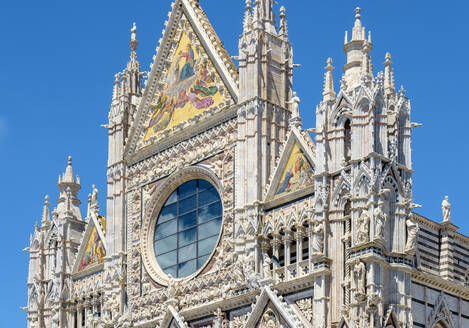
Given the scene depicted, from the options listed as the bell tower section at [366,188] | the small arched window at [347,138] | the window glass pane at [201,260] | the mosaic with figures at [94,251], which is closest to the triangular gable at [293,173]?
the bell tower section at [366,188]

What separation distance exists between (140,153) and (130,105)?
2314mm

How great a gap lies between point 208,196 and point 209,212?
592mm

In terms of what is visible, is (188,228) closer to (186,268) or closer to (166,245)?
(166,245)

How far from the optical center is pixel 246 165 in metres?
36.1

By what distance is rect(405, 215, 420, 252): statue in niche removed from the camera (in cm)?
3122

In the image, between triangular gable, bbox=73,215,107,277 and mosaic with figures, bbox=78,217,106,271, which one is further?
mosaic with figures, bbox=78,217,106,271

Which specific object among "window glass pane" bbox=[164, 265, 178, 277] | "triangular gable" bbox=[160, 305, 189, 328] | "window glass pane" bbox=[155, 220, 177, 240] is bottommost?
"triangular gable" bbox=[160, 305, 189, 328]

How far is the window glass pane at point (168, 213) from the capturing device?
39.0 meters

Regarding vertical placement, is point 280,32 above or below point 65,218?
above

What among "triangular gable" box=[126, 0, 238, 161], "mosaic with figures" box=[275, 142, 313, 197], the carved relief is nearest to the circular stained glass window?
"triangular gable" box=[126, 0, 238, 161]

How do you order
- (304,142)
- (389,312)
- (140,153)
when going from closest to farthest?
(389,312) < (304,142) < (140,153)

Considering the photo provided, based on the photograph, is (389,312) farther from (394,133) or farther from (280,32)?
(280,32)

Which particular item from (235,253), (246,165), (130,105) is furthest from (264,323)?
(130,105)

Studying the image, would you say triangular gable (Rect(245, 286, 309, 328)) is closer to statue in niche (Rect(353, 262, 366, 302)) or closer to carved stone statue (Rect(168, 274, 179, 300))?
statue in niche (Rect(353, 262, 366, 302))
